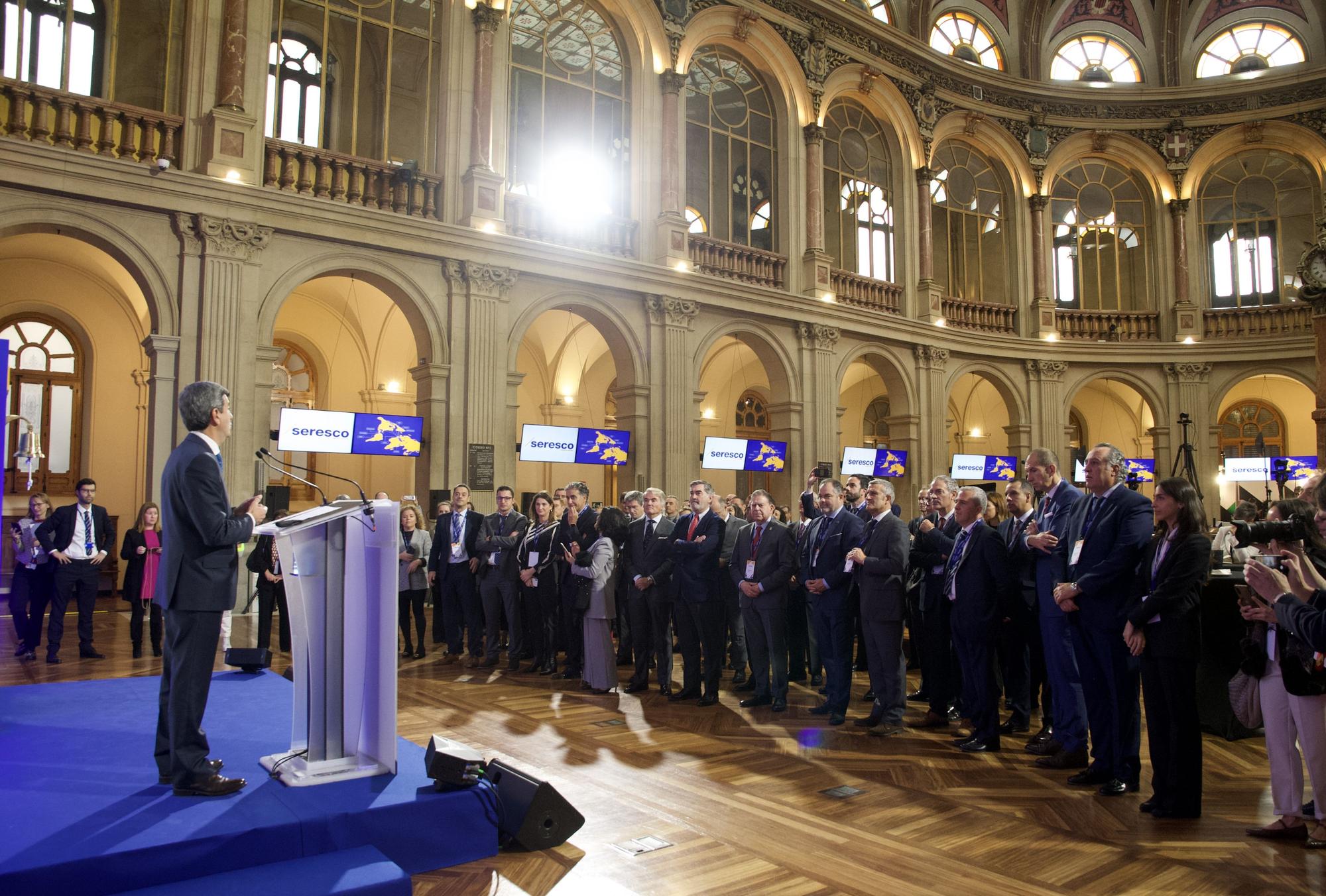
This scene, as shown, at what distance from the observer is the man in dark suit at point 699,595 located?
6.47m

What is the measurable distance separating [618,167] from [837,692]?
1025cm

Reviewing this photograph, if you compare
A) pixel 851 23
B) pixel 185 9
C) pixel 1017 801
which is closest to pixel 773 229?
pixel 851 23

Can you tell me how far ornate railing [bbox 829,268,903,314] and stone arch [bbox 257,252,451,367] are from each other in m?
7.34

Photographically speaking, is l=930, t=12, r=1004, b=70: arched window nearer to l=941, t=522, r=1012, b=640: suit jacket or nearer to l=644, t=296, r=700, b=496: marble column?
l=644, t=296, r=700, b=496: marble column

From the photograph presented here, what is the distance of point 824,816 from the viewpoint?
3.95 meters

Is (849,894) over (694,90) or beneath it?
beneath

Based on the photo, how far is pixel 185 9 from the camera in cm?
1055

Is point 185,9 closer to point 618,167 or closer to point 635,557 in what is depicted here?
point 618,167

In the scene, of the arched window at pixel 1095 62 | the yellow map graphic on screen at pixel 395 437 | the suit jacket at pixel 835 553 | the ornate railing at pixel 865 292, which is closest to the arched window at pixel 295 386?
the yellow map graphic on screen at pixel 395 437

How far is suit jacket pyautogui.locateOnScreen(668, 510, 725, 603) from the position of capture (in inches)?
254

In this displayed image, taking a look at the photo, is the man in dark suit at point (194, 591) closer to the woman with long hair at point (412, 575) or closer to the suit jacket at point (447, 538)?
the suit jacket at point (447, 538)

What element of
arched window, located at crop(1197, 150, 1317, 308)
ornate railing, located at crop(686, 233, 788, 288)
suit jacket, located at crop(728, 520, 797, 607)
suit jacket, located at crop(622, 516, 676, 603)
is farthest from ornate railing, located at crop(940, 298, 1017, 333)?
suit jacket, located at crop(728, 520, 797, 607)

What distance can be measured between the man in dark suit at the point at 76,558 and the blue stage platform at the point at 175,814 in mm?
3778

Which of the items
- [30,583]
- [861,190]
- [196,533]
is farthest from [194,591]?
[861,190]
